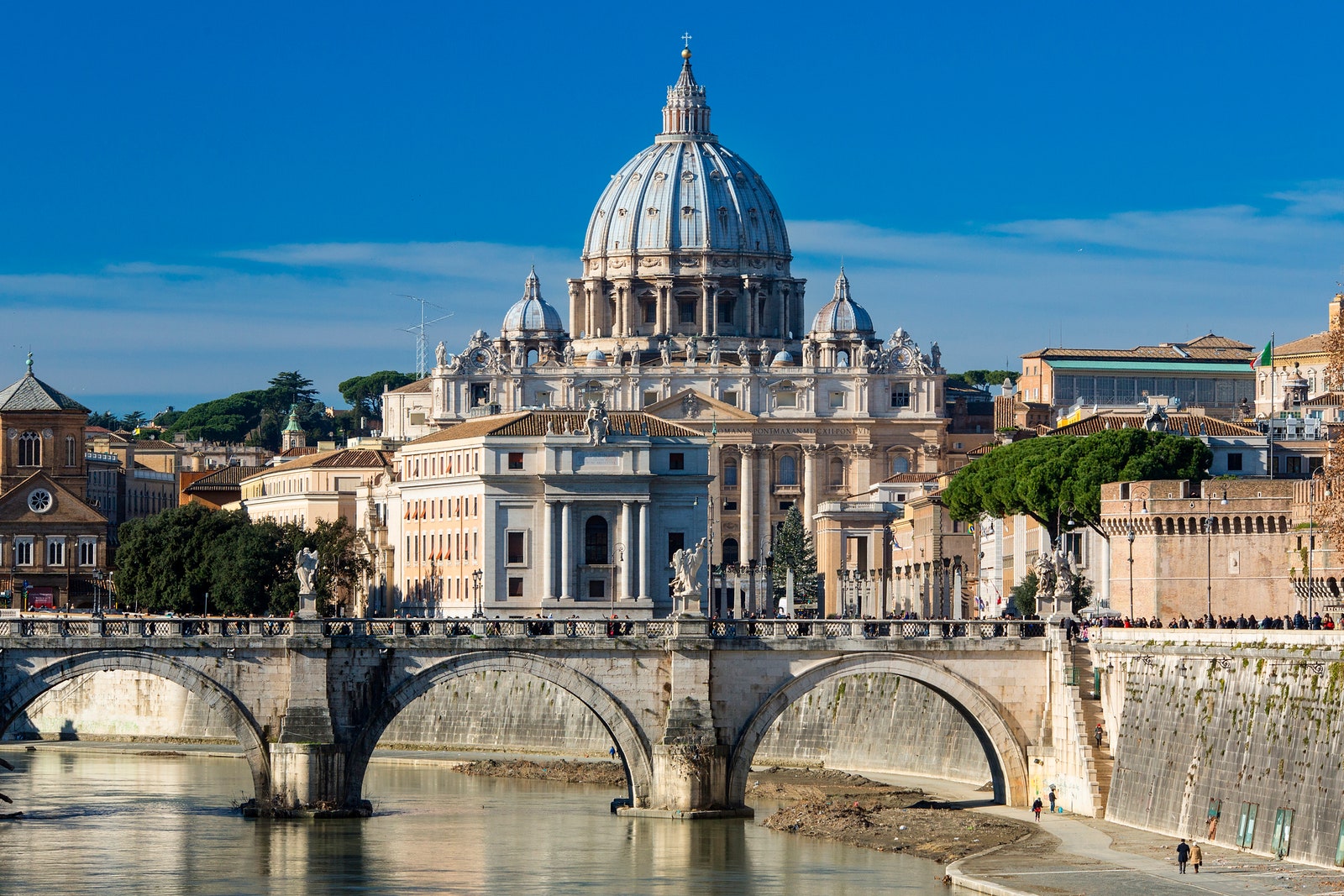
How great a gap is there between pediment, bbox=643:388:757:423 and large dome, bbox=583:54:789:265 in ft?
78.3

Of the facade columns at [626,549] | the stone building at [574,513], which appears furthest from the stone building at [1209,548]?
the facade columns at [626,549]

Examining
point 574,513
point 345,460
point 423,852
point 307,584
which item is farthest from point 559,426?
point 423,852

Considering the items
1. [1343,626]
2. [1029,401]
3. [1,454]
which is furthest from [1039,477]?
[1029,401]

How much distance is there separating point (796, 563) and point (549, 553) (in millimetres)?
27661

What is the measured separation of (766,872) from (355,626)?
10.7m

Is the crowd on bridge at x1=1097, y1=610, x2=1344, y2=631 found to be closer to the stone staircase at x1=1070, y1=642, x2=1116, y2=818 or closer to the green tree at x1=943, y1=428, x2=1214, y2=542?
the stone staircase at x1=1070, y1=642, x2=1116, y2=818

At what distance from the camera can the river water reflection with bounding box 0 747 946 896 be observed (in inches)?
2117

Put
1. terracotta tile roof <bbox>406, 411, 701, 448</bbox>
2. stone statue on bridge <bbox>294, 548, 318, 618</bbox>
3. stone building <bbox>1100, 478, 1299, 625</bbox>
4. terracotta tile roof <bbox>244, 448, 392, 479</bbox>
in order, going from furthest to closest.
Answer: terracotta tile roof <bbox>244, 448, 392, 479</bbox>, terracotta tile roof <bbox>406, 411, 701, 448</bbox>, stone building <bbox>1100, 478, 1299, 625</bbox>, stone statue on bridge <bbox>294, 548, 318, 618</bbox>

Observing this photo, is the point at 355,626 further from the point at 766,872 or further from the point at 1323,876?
the point at 1323,876

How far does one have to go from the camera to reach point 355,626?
61.5 meters

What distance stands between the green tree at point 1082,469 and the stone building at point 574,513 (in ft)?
67.5

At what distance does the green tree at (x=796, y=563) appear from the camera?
13725 cm

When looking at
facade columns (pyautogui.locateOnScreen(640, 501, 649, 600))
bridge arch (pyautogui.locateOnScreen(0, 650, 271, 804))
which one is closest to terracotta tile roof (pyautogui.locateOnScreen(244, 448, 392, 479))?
facade columns (pyautogui.locateOnScreen(640, 501, 649, 600))

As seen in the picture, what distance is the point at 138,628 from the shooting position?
6144 cm
